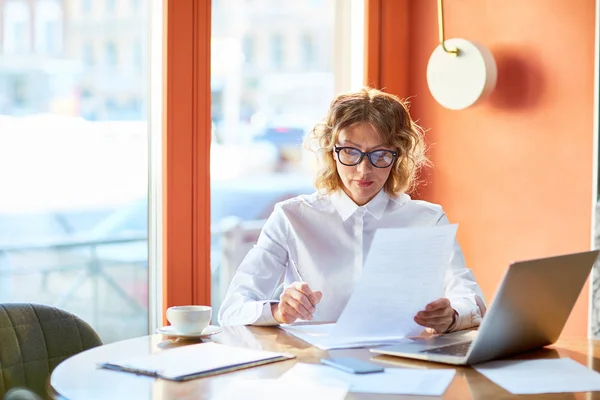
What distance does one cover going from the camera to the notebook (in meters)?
1.49

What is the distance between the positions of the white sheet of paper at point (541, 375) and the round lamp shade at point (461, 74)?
1746mm

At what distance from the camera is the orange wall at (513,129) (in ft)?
10.1

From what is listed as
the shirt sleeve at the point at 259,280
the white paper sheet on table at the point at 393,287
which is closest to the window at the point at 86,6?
the shirt sleeve at the point at 259,280

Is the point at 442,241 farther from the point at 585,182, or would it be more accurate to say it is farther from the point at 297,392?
the point at 585,182

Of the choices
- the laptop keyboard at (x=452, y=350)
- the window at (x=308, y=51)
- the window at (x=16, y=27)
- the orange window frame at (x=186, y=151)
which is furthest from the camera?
the window at (x=308, y=51)

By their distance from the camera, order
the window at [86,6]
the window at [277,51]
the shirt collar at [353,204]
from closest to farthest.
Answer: the shirt collar at [353,204] → the window at [86,6] → the window at [277,51]

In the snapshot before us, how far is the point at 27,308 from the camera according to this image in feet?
6.19

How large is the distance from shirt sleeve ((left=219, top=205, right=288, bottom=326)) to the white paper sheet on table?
19 centimetres

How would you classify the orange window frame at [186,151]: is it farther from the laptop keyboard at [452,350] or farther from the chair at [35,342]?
the laptop keyboard at [452,350]

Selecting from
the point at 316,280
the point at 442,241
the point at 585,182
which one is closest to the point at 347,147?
the point at 316,280

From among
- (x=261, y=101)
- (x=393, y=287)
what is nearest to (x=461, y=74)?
(x=261, y=101)

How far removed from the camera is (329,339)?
1.82m

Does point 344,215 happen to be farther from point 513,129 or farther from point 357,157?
point 513,129

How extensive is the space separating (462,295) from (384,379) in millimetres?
715
